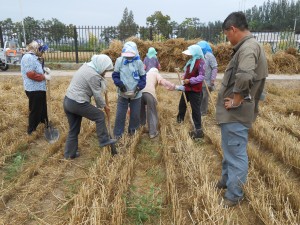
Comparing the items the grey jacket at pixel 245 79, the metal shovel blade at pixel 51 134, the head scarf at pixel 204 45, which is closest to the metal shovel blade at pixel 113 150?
the metal shovel blade at pixel 51 134

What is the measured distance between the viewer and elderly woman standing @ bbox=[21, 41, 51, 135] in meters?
4.96

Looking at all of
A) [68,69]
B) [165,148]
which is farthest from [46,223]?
[68,69]

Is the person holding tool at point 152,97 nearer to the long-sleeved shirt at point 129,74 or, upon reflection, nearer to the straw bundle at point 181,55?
the long-sleeved shirt at point 129,74

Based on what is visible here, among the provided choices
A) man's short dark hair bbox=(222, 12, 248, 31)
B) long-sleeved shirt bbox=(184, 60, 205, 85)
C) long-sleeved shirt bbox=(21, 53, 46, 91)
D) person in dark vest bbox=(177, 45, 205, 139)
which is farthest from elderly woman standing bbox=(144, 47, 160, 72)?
man's short dark hair bbox=(222, 12, 248, 31)

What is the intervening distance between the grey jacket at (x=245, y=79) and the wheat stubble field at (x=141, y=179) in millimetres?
848

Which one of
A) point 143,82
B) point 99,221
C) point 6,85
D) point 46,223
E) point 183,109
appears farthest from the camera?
point 6,85

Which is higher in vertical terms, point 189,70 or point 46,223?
point 189,70

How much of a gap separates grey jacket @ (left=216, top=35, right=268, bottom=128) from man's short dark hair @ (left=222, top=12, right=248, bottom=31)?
131mm

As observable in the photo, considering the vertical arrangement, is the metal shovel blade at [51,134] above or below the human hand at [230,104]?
A: below

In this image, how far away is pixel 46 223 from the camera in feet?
9.08

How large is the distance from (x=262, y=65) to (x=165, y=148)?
2.32 m

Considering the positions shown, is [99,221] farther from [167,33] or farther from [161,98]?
[167,33]

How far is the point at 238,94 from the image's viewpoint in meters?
2.79

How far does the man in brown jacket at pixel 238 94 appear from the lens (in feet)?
8.81
